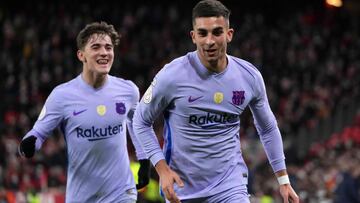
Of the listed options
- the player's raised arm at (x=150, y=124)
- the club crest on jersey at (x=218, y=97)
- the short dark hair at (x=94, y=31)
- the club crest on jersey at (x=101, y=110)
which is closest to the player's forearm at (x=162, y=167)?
the player's raised arm at (x=150, y=124)

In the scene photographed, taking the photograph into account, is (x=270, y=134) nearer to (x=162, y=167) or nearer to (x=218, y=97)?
(x=218, y=97)

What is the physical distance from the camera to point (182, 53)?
27.8 meters

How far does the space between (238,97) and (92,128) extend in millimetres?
1511

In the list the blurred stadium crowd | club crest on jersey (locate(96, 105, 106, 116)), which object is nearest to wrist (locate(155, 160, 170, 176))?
club crest on jersey (locate(96, 105, 106, 116))

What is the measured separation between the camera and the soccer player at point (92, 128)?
7555 millimetres

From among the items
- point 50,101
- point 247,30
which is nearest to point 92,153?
point 50,101

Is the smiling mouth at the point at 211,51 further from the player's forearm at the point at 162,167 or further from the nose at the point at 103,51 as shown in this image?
the nose at the point at 103,51

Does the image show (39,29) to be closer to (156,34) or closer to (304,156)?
(156,34)

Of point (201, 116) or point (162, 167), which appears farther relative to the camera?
point (201, 116)

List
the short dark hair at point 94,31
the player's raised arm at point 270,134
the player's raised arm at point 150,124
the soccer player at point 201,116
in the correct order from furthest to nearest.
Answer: the short dark hair at point 94,31 → the player's raised arm at point 270,134 → the soccer player at point 201,116 → the player's raised arm at point 150,124

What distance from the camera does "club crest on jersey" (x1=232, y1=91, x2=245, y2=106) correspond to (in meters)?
6.57

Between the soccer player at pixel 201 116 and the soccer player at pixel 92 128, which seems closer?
the soccer player at pixel 201 116

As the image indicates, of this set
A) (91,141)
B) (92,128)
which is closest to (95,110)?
(92,128)

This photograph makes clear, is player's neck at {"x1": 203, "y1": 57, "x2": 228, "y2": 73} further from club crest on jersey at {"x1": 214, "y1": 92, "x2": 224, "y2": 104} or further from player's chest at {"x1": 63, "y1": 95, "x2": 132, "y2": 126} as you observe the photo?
player's chest at {"x1": 63, "y1": 95, "x2": 132, "y2": 126}
